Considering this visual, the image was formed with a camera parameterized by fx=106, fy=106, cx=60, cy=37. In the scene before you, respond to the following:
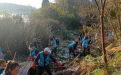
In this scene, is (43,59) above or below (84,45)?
above

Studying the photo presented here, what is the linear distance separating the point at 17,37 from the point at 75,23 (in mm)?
17839

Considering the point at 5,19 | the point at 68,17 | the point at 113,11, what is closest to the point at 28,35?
the point at 5,19

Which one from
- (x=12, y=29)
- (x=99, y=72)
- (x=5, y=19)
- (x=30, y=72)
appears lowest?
(x=30, y=72)

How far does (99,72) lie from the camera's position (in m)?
2.10

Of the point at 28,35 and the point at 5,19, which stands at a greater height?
the point at 5,19

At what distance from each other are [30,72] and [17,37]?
4.64 meters

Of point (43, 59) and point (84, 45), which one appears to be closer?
point (43, 59)

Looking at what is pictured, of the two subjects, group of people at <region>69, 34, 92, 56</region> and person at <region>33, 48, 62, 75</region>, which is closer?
person at <region>33, 48, 62, 75</region>

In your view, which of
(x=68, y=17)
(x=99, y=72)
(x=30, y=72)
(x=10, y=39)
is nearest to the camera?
(x=99, y=72)

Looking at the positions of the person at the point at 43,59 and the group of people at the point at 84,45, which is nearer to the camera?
the person at the point at 43,59

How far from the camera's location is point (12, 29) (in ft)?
26.9

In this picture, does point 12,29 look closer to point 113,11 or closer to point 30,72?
point 30,72

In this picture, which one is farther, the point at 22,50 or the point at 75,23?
the point at 75,23

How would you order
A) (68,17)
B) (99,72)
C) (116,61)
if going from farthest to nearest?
(68,17) < (116,61) < (99,72)
